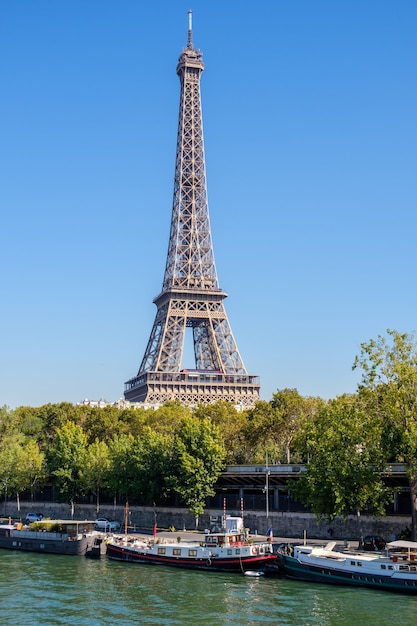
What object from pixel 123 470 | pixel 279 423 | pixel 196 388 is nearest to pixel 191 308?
pixel 196 388

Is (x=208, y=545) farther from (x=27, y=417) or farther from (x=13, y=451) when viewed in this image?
(x=27, y=417)

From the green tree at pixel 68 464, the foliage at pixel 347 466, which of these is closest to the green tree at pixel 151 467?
the green tree at pixel 68 464

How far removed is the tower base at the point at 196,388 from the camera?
453 feet

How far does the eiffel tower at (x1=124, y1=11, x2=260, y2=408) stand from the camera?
13938 centimetres

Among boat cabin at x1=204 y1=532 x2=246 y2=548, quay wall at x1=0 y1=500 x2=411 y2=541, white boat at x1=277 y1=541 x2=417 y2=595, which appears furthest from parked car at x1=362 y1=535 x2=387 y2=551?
boat cabin at x1=204 y1=532 x2=246 y2=548

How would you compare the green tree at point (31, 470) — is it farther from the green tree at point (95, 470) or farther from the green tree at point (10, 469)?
the green tree at point (95, 470)

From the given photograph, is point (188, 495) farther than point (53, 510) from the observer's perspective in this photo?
No

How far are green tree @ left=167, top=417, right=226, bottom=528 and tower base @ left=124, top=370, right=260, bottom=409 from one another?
52.5m

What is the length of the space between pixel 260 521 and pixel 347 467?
18.2m

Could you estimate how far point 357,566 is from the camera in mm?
53469

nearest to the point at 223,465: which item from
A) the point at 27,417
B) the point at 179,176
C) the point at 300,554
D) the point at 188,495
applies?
the point at 188,495

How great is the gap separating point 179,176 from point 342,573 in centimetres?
11469

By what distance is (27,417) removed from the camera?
428 feet

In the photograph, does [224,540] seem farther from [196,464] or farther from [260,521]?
[196,464]
